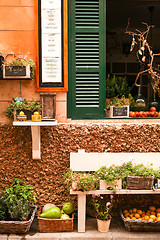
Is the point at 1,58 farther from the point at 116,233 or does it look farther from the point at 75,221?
the point at 116,233

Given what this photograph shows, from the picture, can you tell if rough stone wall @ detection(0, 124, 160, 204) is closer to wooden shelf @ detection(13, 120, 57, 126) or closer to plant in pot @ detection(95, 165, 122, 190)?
wooden shelf @ detection(13, 120, 57, 126)

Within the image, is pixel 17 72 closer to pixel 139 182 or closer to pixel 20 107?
pixel 20 107

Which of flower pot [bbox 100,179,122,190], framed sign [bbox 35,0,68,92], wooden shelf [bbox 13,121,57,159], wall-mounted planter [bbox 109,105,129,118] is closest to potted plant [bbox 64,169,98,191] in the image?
flower pot [bbox 100,179,122,190]

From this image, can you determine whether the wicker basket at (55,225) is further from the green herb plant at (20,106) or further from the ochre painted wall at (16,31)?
the ochre painted wall at (16,31)

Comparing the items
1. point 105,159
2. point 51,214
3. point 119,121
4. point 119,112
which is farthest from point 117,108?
point 51,214

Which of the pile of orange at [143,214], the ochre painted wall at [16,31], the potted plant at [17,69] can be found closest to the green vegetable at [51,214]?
the pile of orange at [143,214]

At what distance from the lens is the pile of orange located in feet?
13.2

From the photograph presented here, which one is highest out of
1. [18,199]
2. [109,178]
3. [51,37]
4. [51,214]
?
[51,37]

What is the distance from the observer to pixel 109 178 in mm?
3875

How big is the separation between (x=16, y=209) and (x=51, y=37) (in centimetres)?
247

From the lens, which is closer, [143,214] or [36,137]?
[143,214]

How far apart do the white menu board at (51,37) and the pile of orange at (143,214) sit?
2.16 m

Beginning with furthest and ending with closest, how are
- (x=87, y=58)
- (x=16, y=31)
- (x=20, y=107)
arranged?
(x=87, y=58)
(x=16, y=31)
(x=20, y=107)

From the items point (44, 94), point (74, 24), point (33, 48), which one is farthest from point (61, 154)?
point (74, 24)
